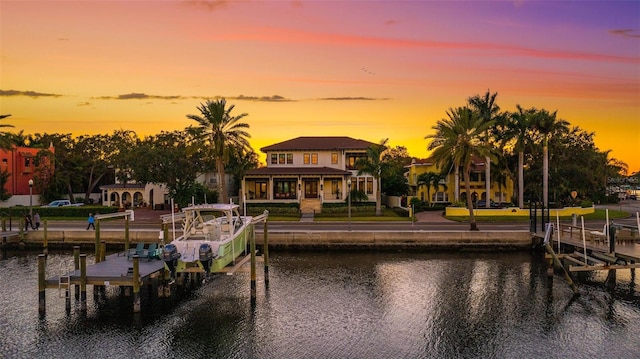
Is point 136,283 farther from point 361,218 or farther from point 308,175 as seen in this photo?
point 308,175

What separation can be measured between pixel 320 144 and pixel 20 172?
164 ft

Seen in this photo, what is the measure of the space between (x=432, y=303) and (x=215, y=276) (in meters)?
14.1

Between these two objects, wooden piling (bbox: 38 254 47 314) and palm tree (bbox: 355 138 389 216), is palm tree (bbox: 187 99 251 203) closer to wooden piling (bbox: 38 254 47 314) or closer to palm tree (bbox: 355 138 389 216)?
palm tree (bbox: 355 138 389 216)

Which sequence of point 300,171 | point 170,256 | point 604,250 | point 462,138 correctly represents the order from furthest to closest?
point 300,171, point 462,138, point 604,250, point 170,256

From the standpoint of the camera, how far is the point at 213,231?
96.7 feet

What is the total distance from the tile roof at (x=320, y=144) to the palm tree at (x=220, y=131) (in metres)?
13.8

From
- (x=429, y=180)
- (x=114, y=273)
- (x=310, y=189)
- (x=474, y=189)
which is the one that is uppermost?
(x=429, y=180)

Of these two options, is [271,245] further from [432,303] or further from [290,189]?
[290,189]

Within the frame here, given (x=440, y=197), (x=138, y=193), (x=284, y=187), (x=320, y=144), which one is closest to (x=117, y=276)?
(x=284, y=187)

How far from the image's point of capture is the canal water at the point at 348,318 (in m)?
20.2

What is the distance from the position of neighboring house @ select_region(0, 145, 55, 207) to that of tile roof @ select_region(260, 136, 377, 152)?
3789 centimetres

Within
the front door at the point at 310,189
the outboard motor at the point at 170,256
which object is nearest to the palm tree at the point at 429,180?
the front door at the point at 310,189

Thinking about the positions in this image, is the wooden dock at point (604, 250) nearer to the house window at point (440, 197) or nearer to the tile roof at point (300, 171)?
the tile roof at point (300, 171)

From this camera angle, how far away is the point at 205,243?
1040 inches
